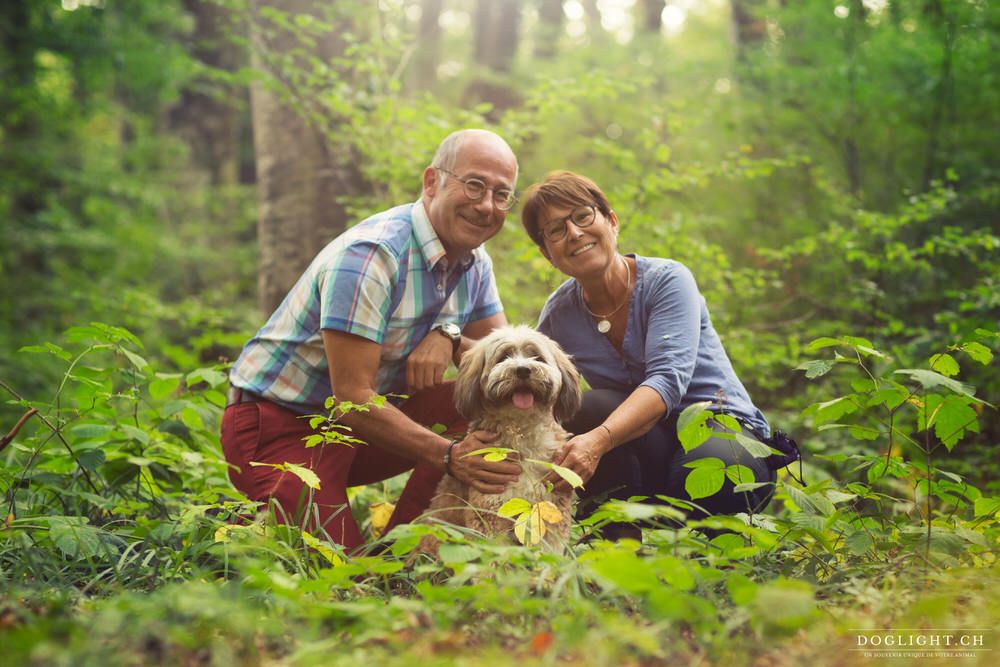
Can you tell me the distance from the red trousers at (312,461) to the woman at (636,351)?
0.73m

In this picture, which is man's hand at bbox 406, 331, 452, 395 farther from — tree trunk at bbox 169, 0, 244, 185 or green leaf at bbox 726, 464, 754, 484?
tree trunk at bbox 169, 0, 244, 185

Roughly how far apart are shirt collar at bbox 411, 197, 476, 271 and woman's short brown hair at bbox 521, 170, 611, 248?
0.44 m

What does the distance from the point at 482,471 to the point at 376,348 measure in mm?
669

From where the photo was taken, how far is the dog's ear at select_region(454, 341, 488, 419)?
3.03 m

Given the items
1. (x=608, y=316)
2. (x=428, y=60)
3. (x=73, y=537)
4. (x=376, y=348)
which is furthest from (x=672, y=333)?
(x=428, y=60)

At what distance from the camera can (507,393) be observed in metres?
2.92

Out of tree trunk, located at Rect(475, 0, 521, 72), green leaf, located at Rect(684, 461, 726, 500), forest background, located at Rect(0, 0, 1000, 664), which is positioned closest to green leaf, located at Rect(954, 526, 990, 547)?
forest background, located at Rect(0, 0, 1000, 664)

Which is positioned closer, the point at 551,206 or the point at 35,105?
the point at 551,206

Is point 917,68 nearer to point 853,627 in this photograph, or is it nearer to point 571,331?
point 571,331

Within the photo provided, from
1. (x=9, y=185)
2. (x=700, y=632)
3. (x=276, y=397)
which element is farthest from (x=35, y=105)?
(x=700, y=632)

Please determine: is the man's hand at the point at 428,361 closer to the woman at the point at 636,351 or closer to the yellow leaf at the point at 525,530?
the woman at the point at 636,351

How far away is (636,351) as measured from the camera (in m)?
3.18

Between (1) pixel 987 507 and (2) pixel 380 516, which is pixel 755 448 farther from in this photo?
(2) pixel 380 516

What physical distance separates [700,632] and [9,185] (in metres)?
13.3
